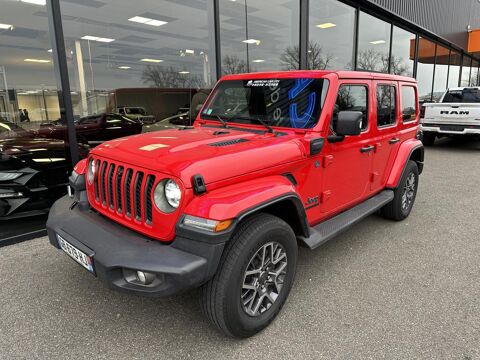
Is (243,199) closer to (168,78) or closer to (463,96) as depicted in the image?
(168,78)

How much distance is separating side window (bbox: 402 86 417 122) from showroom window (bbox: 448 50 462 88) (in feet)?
58.0

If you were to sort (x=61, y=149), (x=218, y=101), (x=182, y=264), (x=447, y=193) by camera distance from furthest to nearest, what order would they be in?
(x=447, y=193), (x=61, y=149), (x=218, y=101), (x=182, y=264)

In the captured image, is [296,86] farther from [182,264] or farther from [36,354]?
[36,354]

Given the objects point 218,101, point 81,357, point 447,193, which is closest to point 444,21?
point 447,193

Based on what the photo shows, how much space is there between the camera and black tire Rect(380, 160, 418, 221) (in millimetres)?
4496

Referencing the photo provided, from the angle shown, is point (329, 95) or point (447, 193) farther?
point (447, 193)

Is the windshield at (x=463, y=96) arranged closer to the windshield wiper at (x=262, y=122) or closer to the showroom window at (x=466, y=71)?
the windshield wiper at (x=262, y=122)

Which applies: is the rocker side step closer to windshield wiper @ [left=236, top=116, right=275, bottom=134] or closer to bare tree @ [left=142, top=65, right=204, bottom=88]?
windshield wiper @ [left=236, top=116, right=275, bottom=134]

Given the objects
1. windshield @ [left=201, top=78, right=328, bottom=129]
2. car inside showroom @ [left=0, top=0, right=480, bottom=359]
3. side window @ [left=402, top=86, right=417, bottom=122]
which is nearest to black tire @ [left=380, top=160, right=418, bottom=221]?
car inside showroom @ [left=0, top=0, right=480, bottom=359]

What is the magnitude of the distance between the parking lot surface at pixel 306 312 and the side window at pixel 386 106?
4.59 ft

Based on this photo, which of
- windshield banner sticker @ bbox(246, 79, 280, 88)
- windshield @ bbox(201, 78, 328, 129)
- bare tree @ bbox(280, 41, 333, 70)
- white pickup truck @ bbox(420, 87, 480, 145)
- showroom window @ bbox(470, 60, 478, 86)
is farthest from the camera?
showroom window @ bbox(470, 60, 478, 86)

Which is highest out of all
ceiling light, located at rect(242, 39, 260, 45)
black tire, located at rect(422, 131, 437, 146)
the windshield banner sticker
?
ceiling light, located at rect(242, 39, 260, 45)

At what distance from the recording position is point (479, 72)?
83.5ft

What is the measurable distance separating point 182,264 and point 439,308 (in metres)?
2.15
